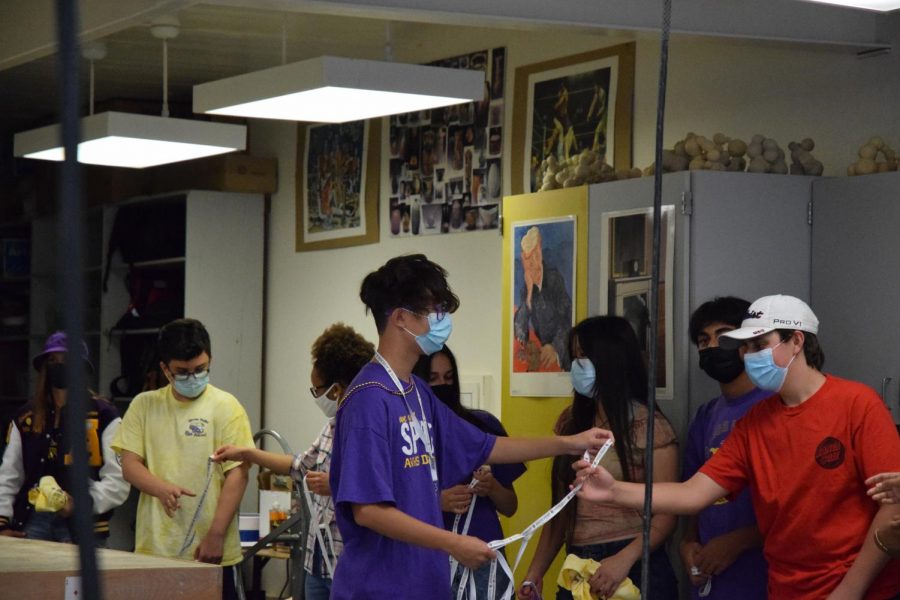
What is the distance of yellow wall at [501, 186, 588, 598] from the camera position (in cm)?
463

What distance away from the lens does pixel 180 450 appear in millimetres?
A: 4613

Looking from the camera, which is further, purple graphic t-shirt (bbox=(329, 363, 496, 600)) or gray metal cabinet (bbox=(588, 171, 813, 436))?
gray metal cabinet (bbox=(588, 171, 813, 436))

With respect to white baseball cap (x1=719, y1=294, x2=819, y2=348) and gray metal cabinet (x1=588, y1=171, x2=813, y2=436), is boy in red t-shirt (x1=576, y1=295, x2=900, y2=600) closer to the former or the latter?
white baseball cap (x1=719, y1=294, x2=819, y2=348)

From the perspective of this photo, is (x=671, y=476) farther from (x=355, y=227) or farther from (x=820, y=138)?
(x=355, y=227)

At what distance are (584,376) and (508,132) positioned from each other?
2.53m

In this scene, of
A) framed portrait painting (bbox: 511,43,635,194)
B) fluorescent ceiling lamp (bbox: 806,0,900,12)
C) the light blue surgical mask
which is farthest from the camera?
framed portrait painting (bbox: 511,43,635,194)

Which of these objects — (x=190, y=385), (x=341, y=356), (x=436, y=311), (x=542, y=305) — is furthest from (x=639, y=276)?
(x=190, y=385)

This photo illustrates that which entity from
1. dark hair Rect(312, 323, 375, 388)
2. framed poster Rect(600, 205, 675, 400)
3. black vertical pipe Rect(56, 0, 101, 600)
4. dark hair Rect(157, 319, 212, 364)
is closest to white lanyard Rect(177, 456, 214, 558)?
dark hair Rect(157, 319, 212, 364)

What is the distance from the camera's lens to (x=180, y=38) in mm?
6699

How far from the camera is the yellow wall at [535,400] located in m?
4.63

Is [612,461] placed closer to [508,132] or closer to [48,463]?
[48,463]

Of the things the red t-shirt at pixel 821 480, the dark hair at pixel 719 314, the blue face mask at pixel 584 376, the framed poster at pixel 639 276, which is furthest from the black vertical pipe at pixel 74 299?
the framed poster at pixel 639 276

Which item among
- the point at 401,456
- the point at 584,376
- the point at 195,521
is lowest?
the point at 195,521

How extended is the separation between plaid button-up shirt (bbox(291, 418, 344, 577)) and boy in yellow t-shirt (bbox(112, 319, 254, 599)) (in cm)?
32
